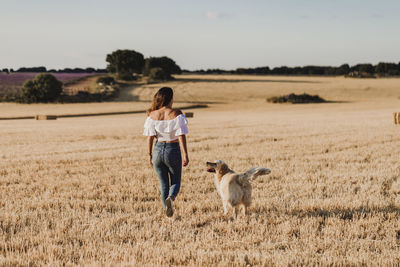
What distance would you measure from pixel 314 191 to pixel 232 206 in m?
2.84

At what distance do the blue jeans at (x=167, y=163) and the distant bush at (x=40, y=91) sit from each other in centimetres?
5991

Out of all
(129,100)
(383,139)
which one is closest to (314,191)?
(383,139)

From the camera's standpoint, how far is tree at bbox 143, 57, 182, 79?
3871 inches

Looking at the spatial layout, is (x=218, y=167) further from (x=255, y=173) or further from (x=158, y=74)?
(x=158, y=74)

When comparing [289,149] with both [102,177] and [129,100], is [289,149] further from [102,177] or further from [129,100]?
[129,100]

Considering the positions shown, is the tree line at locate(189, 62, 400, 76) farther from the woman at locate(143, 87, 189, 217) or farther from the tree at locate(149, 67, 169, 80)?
the woman at locate(143, 87, 189, 217)

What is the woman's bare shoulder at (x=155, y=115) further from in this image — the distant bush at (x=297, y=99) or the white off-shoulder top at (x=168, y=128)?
the distant bush at (x=297, y=99)

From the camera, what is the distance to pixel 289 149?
47.6ft

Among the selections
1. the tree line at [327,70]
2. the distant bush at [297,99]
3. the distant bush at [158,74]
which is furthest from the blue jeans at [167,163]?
the tree line at [327,70]

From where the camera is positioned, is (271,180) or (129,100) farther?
(129,100)

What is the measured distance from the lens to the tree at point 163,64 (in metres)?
98.3

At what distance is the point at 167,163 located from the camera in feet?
20.7

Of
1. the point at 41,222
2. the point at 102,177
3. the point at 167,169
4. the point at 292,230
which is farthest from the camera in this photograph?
the point at 102,177

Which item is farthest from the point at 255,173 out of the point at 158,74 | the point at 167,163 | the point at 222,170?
the point at 158,74
